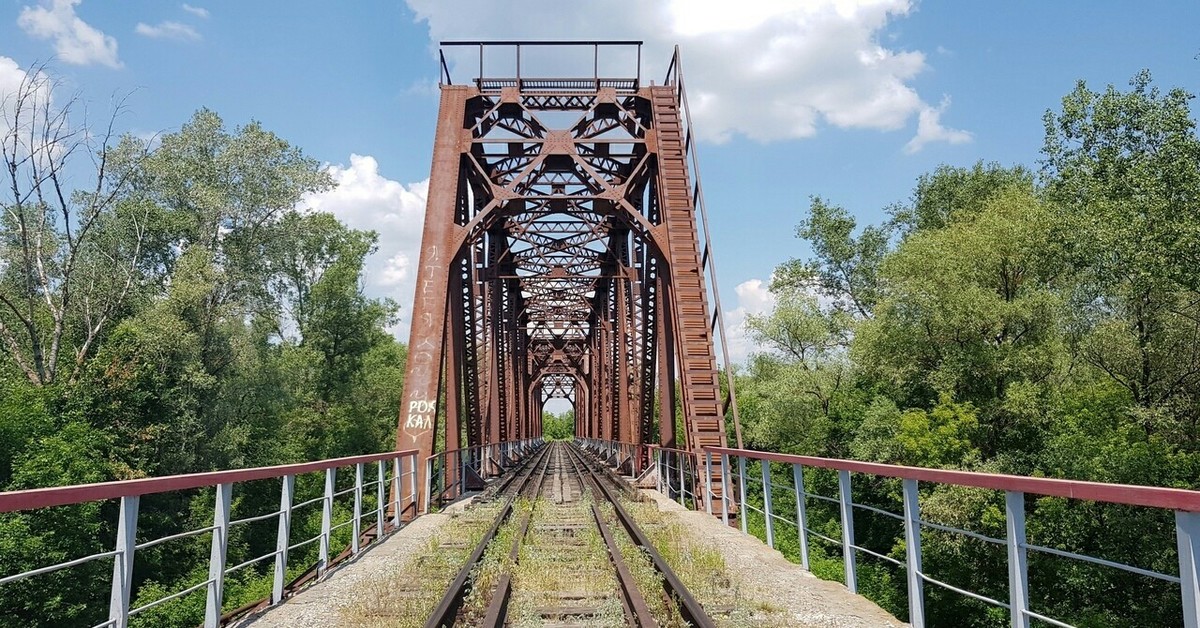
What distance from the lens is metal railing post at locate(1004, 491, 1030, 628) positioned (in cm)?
381

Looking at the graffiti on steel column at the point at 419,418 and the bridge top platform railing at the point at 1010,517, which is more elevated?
the graffiti on steel column at the point at 419,418

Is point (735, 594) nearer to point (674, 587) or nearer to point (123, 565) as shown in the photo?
point (674, 587)

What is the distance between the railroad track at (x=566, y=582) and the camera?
18.2 ft

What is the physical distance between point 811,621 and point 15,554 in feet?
64.9

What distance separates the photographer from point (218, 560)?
17.6 ft

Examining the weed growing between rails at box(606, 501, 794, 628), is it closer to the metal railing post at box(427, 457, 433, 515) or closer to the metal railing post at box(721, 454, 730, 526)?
the metal railing post at box(721, 454, 730, 526)

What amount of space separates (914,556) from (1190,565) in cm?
248

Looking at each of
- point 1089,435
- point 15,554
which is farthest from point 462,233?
point 1089,435

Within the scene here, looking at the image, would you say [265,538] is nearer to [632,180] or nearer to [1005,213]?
[632,180]

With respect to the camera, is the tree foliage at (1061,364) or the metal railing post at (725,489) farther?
the tree foliage at (1061,364)

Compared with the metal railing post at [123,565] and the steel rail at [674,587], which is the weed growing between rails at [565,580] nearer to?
the steel rail at [674,587]

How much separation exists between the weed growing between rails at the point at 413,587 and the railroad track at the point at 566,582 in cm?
18

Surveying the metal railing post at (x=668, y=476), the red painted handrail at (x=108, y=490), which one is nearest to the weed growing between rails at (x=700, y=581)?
the red painted handrail at (x=108, y=490)

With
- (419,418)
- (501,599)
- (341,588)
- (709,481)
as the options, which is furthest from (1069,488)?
(419,418)
